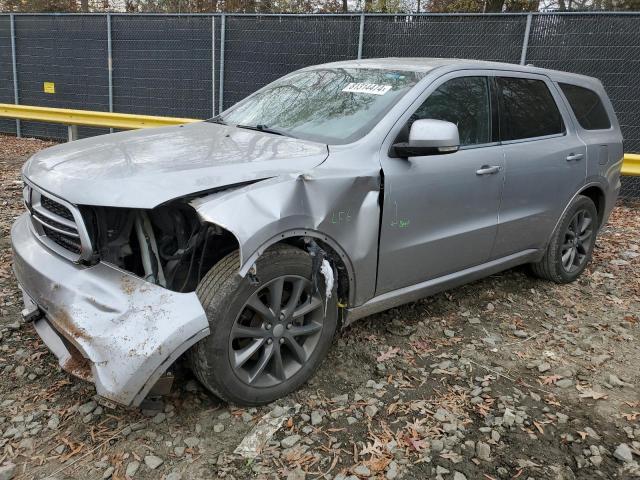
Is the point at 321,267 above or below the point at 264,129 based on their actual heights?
below

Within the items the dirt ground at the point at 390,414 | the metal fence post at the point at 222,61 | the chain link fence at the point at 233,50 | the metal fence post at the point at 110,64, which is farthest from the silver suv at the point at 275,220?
the metal fence post at the point at 110,64

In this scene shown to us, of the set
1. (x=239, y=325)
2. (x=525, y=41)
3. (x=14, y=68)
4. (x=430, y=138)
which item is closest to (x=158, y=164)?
(x=239, y=325)

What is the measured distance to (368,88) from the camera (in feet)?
11.3

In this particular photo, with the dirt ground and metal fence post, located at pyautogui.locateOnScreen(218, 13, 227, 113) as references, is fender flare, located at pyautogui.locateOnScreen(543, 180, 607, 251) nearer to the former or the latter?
the dirt ground

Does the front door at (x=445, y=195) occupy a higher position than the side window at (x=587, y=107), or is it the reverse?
the side window at (x=587, y=107)

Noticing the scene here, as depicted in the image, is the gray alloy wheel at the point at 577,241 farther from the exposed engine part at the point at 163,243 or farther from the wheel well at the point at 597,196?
the exposed engine part at the point at 163,243

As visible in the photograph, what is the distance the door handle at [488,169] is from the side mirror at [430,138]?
22.6 inches

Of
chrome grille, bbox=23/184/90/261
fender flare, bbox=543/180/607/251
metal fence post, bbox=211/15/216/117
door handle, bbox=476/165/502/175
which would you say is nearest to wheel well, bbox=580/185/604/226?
fender flare, bbox=543/180/607/251

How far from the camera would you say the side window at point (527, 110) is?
152 inches

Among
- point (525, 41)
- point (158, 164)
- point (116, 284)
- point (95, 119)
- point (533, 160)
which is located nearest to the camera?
point (116, 284)

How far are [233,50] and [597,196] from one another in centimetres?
665

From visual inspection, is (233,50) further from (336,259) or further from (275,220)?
(275,220)

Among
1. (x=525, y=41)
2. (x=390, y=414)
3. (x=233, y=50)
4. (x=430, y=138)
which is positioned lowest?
(x=390, y=414)

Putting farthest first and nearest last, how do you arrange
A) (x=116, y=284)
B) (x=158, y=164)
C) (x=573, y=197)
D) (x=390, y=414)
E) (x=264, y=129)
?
1. (x=573, y=197)
2. (x=264, y=129)
3. (x=390, y=414)
4. (x=158, y=164)
5. (x=116, y=284)
